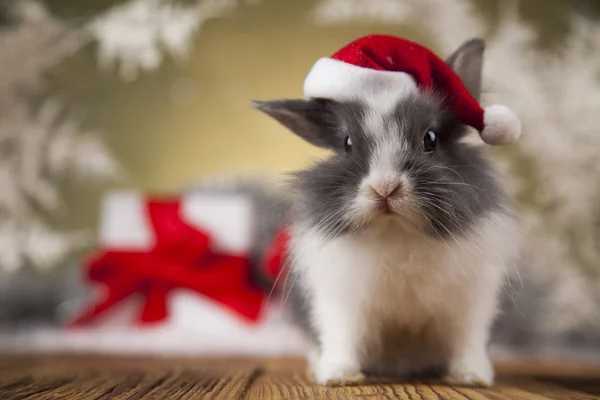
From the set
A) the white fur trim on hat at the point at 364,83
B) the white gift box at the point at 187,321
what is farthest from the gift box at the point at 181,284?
the white fur trim on hat at the point at 364,83

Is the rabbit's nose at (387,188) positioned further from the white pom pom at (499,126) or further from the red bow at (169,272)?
the red bow at (169,272)

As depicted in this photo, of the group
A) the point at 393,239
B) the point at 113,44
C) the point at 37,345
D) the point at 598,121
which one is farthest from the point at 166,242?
the point at 598,121

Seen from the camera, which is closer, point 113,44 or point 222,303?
point 222,303

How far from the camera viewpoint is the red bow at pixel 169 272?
4.74ft

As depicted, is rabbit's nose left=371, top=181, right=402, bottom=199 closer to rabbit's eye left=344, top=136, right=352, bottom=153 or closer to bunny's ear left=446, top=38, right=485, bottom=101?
rabbit's eye left=344, top=136, right=352, bottom=153

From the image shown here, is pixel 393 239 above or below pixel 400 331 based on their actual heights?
above

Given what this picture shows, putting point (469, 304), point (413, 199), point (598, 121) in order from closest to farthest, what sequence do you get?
point (413, 199) → point (469, 304) → point (598, 121)

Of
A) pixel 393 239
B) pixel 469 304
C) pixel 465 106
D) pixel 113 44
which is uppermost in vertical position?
pixel 113 44

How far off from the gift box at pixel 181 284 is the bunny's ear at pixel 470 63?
25.4 inches

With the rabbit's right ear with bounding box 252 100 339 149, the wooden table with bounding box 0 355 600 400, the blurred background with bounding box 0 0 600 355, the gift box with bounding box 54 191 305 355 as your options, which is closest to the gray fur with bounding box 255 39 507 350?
the rabbit's right ear with bounding box 252 100 339 149

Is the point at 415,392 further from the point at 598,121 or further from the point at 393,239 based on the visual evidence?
the point at 598,121

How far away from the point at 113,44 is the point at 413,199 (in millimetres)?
1357

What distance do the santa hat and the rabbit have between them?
0.02 meters

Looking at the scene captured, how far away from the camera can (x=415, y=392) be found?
2.58 ft
